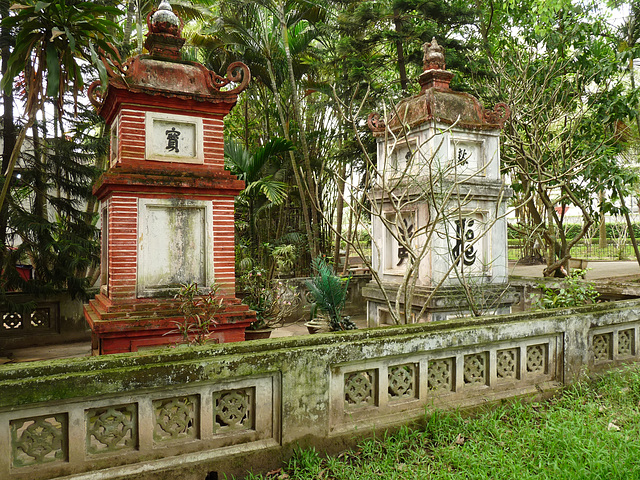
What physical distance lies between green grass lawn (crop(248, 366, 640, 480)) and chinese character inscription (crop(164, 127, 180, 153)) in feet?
11.4

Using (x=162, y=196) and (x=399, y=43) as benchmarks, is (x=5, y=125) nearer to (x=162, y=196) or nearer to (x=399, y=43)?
(x=162, y=196)

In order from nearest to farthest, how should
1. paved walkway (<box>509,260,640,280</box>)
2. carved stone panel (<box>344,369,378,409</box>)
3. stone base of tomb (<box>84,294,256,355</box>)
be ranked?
carved stone panel (<box>344,369,378,409</box>)
stone base of tomb (<box>84,294,256,355</box>)
paved walkway (<box>509,260,640,280</box>)

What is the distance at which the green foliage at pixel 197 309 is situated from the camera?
440cm

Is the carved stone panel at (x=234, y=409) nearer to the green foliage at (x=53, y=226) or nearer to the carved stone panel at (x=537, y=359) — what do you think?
the carved stone panel at (x=537, y=359)

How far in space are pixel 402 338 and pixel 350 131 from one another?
8237 millimetres

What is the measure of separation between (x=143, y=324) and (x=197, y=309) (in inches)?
20.8

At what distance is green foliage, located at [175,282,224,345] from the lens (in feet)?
14.4

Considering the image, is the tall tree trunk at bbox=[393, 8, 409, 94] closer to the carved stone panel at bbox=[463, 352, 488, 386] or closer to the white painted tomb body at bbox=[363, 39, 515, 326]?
the white painted tomb body at bbox=[363, 39, 515, 326]

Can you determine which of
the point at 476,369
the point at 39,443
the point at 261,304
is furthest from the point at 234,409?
the point at 261,304

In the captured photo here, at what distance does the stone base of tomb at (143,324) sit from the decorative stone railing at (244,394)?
5.18 ft

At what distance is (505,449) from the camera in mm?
2865

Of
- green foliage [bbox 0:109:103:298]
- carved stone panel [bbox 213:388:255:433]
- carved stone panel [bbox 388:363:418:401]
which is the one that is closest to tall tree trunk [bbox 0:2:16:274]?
green foliage [bbox 0:109:103:298]

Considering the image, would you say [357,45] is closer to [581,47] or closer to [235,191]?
[581,47]

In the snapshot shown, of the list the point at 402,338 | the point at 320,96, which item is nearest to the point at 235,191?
the point at 402,338
